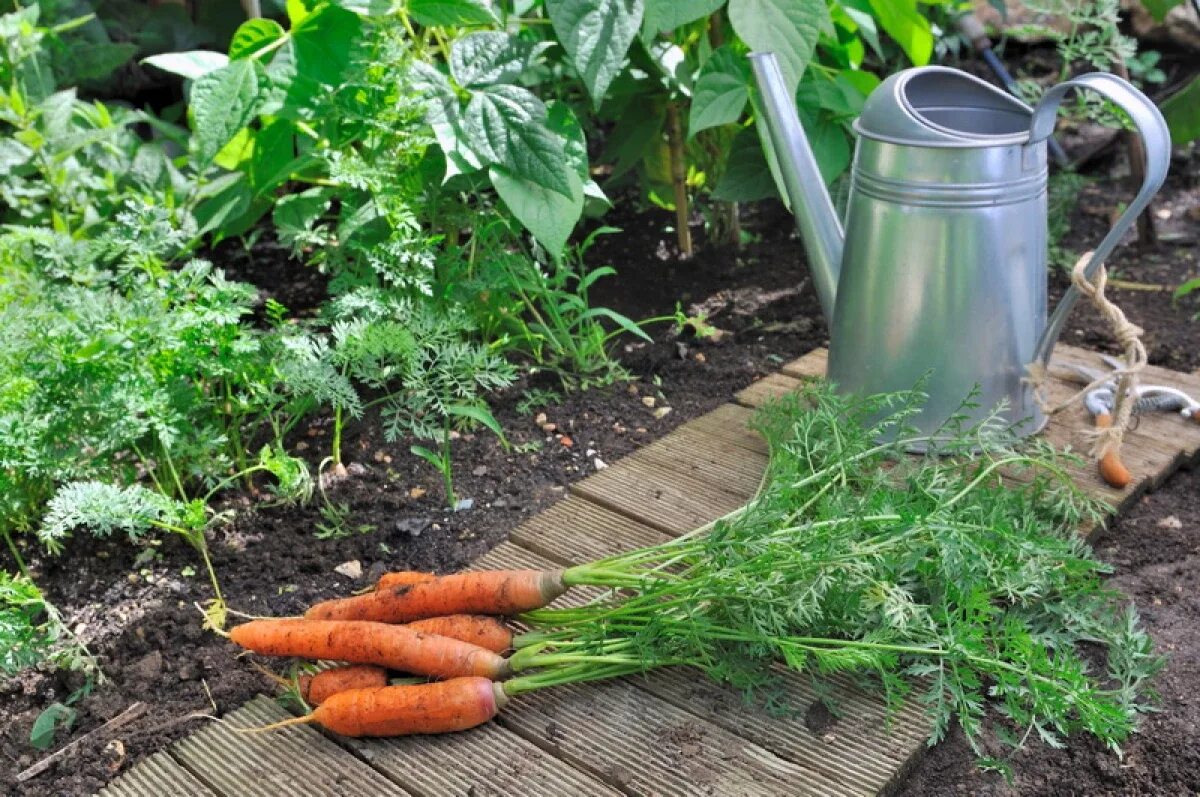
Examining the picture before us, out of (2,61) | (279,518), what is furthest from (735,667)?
(2,61)

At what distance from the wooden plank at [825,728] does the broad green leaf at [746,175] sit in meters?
1.19

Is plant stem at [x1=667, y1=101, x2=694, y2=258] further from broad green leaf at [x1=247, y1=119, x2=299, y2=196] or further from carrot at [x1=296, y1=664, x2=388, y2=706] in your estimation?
carrot at [x1=296, y1=664, x2=388, y2=706]

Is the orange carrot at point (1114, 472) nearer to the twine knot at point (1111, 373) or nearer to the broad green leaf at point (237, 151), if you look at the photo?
the twine knot at point (1111, 373)

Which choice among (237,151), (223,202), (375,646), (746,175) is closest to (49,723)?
(375,646)

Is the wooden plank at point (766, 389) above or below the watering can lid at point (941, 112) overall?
below

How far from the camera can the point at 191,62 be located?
206 centimetres

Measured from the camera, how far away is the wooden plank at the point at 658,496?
5.60ft

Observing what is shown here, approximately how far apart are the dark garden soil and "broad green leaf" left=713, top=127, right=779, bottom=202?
0.83 feet

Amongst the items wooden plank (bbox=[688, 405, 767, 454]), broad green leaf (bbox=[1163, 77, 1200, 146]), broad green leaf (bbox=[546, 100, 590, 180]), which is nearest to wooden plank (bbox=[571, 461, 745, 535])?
wooden plank (bbox=[688, 405, 767, 454])

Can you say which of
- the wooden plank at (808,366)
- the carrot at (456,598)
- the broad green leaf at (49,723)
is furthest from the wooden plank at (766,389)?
the broad green leaf at (49,723)

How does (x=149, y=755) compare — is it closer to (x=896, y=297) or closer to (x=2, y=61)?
(x=896, y=297)

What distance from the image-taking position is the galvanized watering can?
164cm

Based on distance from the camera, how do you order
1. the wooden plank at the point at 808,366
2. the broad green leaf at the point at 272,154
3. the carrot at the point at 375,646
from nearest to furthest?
1. the carrot at the point at 375,646
2. the broad green leaf at the point at 272,154
3. the wooden plank at the point at 808,366

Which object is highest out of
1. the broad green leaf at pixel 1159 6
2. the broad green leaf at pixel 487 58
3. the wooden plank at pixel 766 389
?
the broad green leaf at pixel 487 58
